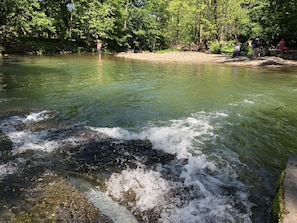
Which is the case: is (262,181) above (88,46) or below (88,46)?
below

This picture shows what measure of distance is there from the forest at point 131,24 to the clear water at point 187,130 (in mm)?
19347

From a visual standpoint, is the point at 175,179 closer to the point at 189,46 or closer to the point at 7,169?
the point at 7,169

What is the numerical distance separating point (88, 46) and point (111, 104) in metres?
31.8

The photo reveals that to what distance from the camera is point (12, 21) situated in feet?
92.0

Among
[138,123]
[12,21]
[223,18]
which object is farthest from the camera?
[223,18]

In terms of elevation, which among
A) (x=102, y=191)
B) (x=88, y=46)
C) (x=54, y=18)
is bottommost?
(x=102, y=191)

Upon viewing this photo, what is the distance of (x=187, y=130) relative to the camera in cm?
689

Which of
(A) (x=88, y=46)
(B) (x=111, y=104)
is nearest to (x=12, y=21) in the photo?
(A) (x=88, y=46)

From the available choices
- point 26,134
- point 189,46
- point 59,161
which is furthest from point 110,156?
point 189,46

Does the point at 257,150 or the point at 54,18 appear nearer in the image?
the point at 257,150

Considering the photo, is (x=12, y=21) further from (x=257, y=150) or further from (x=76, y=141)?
(x=257, y=150)

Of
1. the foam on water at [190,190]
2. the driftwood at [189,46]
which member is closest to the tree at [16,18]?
the driftwood at [189,46]

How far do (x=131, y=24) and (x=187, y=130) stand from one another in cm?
3668

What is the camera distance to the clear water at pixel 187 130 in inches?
161
